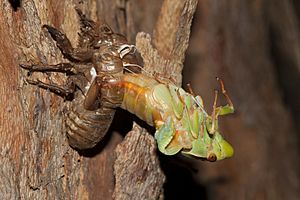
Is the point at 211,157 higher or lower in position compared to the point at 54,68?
lower

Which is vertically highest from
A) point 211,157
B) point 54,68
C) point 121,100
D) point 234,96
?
point 54,68

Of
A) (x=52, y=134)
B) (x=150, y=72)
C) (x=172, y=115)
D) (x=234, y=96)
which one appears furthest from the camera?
(x=234, y=96)

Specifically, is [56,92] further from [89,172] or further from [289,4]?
[289,4]

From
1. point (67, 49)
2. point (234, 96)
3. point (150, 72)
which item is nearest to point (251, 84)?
point (234, 96)

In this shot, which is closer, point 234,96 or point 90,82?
point 90,82

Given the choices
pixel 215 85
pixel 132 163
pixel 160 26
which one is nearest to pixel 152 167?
pixel 132 163

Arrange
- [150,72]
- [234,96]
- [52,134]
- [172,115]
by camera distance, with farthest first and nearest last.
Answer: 1. [234,96]
2. [150,72]
3. [52,134]
4. [172,115]

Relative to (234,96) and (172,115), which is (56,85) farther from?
(234,96)

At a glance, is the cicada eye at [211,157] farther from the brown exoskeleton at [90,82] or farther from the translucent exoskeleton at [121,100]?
the brown exoskeleton at [90,82]
